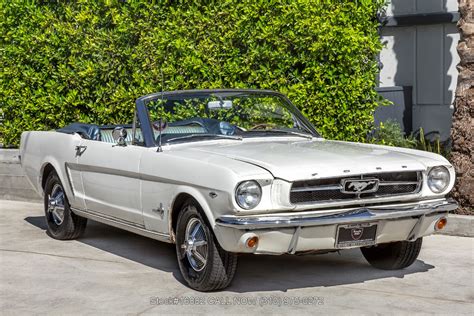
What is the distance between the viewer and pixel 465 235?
9.39 meters

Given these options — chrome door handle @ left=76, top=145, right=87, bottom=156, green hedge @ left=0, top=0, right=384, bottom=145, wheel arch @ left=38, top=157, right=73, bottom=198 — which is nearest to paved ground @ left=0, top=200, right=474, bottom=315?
wheel arch @ left=38, top=157, right=73, bottom=198

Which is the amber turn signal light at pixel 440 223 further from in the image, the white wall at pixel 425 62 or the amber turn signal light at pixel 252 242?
the white wall at pixel 425 62

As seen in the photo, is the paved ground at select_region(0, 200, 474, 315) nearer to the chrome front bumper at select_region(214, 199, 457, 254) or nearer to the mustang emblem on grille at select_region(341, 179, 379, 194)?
the chrome front bumper at select_region(214, 199, 457, 254)

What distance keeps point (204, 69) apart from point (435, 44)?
10.7 ft

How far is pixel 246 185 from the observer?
671cm

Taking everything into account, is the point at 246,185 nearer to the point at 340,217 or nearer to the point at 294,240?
the point at 294,240

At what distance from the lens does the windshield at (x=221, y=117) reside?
26.7 ft

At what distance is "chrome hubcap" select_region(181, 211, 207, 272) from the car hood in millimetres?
572

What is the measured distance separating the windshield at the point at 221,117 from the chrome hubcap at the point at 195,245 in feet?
3.29

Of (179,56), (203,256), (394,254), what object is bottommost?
(394,254)

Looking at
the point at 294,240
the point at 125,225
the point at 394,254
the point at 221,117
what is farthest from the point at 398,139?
the point at 294,240

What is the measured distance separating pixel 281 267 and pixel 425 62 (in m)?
5.76

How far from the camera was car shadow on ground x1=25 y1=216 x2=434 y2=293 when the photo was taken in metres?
7.50

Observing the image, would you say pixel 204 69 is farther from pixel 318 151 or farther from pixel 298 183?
pixel 298 183
